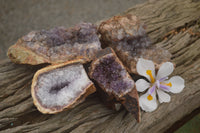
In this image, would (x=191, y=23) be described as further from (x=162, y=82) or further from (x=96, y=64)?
(x=96, y=64)

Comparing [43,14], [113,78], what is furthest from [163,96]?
[43,14]

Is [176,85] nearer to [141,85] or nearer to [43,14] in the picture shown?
[141,85]

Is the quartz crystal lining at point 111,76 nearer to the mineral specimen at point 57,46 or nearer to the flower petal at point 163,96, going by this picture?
the mineral specimen at point 57,46

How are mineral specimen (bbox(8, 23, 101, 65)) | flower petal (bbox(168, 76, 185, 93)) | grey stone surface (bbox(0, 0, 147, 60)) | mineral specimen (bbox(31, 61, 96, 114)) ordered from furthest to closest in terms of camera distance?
grey stone surface (bbox(0, 0, 147, 60)) < flower petal (bbox(168, 76, 185, 93)) < mineral specimen (bbox(8, 23, 101, 65)) < mineral specimen (bbox(31, 61, 96, 114))

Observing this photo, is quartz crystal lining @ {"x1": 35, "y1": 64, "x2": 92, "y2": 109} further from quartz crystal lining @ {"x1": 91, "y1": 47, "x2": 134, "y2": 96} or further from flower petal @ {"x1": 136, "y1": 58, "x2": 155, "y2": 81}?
flower petal @ {"x1": 136, "y1": 58, "x2": 155, "y2": 81}

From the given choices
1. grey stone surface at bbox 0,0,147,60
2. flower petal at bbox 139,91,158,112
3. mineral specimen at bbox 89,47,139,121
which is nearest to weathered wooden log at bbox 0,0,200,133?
flower petal at bbox 139,91,158,112

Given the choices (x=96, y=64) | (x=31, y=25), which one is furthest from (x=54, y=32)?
(x=31, y=25)
